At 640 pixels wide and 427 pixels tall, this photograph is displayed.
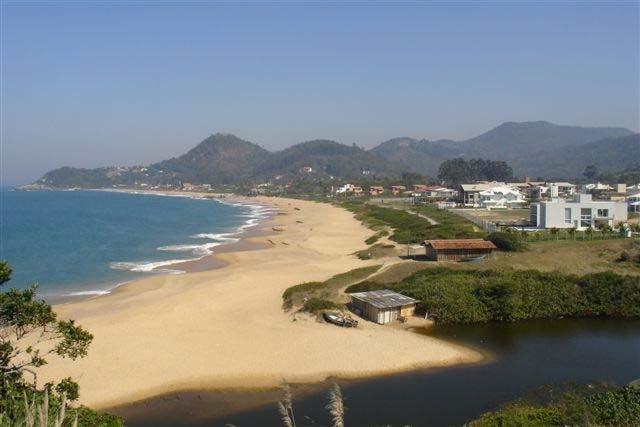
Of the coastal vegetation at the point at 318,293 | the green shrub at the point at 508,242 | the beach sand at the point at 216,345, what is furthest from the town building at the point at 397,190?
the coastal vegetation at the point at 318,293

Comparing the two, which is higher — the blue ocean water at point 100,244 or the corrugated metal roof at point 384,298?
the corrugated metal roof at point 384,298

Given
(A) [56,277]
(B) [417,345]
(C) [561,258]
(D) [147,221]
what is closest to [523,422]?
(B) [417,345]

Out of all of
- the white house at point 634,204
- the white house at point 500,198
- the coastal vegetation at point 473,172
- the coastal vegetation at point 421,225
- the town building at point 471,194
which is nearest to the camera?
the coastal vegetation at point 421,225

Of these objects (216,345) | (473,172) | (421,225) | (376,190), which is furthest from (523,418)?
(473,172)

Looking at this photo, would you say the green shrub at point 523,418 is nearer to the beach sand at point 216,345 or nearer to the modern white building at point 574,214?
the beach sand at point 216,345

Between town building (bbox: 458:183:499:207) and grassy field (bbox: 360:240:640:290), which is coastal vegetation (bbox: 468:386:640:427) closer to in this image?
grassy field (bbox: 360:240:640:290)

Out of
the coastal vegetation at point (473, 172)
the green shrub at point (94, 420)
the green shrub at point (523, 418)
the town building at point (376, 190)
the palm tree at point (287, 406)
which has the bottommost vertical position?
the green shrub at point (523, 418)

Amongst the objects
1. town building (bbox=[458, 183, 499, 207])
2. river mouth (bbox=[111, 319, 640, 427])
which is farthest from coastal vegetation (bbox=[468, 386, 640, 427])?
town building (bbox=[458, 183, 499, 207])

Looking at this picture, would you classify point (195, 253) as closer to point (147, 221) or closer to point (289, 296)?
point (289, 296)
